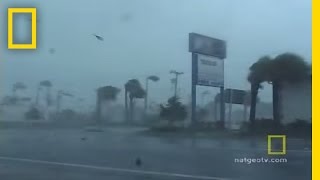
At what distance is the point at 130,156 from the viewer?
383 cm

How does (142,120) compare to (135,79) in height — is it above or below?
below

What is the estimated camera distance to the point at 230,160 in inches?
149

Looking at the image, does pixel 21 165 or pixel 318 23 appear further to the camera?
pixel 21 165

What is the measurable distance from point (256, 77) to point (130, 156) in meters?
0.96

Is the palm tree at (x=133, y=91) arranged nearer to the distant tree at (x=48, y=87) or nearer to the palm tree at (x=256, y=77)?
the distant tree at (x=48, y=87)

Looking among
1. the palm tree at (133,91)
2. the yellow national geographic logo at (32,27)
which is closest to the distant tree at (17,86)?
the yellow national geographic logo at (32,27)

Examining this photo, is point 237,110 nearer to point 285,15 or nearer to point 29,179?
point 285,15

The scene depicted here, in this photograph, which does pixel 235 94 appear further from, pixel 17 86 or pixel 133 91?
pixel 17 86

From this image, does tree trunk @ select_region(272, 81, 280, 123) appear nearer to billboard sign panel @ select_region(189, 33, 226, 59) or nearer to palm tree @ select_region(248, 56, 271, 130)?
palm tree @ select_region(248, 56, 271, 130)

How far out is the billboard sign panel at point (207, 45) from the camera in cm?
371

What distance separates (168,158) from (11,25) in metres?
1.30

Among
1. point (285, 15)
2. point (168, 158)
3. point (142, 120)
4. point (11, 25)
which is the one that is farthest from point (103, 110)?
point (285, 15)

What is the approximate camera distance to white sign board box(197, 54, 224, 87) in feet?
12.3

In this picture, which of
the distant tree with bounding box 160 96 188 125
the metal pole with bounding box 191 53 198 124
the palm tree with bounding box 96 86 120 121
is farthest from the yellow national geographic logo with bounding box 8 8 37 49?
the metal pole with bounding box 191 53 198 124
